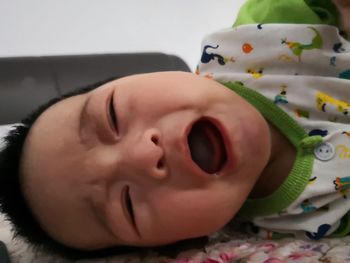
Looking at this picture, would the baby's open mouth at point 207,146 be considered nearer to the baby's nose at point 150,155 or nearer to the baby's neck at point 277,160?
the baby's nose at point 150,155

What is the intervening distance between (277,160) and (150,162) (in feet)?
0.88

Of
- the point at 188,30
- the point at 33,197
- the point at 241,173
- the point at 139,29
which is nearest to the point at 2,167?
the point at 33,197

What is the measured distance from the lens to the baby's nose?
68cm

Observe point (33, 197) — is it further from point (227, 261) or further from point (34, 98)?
point (34, 98)

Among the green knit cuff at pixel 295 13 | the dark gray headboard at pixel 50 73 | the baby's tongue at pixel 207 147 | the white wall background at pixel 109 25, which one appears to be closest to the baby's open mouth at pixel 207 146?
the baby's tongue at pixel 207 147

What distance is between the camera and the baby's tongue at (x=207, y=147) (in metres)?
0.72

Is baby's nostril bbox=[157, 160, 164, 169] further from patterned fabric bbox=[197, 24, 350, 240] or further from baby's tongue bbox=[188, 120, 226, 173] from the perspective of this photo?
patterned fabric bbox=[197, 24, 350, 240]

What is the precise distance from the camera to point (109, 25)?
1749 mm

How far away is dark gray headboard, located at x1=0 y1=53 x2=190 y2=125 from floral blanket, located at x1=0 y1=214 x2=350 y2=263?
2.17 feet

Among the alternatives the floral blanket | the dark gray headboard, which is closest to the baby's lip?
the floral blanket

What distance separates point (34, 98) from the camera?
144 centimetres

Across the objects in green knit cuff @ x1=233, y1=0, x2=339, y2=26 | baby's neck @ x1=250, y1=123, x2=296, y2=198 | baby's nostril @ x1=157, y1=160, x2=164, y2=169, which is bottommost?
baby's neck @ x1=250, y1=123, x2=296, y2=198

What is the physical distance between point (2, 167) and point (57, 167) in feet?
0.46

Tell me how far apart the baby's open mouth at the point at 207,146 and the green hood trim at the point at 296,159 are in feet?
0.49
